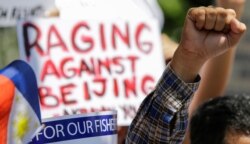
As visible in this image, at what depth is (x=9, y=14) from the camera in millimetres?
2385

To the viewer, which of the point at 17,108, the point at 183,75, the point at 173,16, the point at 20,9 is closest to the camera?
the point at 183,75

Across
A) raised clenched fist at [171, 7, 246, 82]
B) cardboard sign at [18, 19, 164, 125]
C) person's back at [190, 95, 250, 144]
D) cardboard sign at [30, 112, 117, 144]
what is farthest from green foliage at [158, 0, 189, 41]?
raised clenched fist at [171, 7, 246, 82]

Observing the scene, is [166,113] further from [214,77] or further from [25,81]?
[214,77]

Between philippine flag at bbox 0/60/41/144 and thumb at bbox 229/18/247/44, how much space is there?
0.54 m

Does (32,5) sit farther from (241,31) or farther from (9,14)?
(241,31)

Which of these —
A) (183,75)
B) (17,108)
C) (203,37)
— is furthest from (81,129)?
(203,37)

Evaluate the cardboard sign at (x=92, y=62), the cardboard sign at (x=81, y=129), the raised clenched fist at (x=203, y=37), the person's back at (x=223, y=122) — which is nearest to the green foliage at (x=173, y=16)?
the cardboard sign at (x=92, y=62)

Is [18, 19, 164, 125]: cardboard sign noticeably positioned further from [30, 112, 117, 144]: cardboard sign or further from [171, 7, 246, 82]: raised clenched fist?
[171, 7, 246, 82]: raised clenched fist

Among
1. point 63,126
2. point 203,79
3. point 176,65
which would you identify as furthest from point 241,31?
point 203,79

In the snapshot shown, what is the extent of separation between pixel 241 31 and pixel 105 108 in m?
0.57

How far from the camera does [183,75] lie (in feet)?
7.04

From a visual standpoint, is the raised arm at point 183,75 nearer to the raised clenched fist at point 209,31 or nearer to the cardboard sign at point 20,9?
the raised clenched fist at point 209,31

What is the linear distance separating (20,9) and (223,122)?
0.60 meters

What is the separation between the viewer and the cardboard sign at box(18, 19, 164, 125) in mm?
2402
